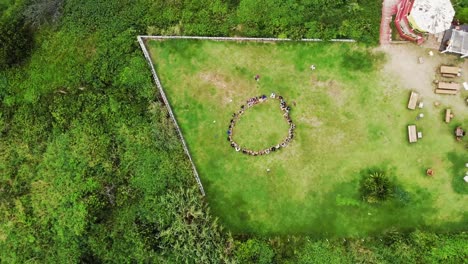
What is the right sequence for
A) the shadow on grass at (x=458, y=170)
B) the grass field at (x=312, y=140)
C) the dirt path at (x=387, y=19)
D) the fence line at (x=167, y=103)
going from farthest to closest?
the fence line at (x=167, y=103) → the dirt path at (x=387, y=19) → the grass field at (x=312, y=140) → the shadow on grass at (x=458, y=170)

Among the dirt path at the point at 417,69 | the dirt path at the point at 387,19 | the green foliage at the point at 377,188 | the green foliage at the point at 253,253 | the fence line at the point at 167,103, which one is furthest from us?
the fence line at the point at 167,103

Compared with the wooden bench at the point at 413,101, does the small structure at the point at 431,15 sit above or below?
above

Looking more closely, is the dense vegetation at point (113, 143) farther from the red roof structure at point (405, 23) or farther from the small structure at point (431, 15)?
the small structure at point (431, 15)

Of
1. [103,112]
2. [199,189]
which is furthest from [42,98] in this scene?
[199,189]

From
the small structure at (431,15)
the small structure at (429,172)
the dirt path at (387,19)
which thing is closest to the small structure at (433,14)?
the small structure at (431,15)

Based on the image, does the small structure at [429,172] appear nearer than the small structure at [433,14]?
No

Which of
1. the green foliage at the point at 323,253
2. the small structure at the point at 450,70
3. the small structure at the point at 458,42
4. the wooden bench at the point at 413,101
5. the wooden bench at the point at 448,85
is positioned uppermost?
the small structure at the point at 458,42
